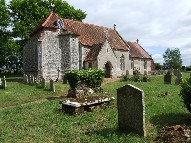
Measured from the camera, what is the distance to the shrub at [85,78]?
19.3 meters

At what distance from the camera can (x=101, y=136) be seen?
8.88 m

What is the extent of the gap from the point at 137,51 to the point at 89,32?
1433cm

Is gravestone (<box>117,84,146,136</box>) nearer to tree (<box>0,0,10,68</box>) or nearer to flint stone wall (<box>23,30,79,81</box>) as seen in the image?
flint stone wall (<box>23,30,79,81</box>)

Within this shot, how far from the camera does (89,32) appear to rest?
39188mm

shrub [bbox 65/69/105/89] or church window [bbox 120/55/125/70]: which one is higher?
church window [bbox 120/55/125/70]

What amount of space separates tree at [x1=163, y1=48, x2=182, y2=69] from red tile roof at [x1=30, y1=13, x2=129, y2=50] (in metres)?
52.5

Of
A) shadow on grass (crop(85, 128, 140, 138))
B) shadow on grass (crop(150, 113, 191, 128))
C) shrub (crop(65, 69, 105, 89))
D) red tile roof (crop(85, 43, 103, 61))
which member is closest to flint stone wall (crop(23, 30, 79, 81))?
red tile roof (crop(85, 43, 103, 61))

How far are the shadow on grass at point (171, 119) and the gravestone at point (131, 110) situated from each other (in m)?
1.30

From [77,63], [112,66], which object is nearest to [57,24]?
[77,63]

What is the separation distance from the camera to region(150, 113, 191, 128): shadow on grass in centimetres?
1030

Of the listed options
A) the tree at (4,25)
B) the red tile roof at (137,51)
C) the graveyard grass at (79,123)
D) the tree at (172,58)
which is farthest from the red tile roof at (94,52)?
the tree at (172,58)

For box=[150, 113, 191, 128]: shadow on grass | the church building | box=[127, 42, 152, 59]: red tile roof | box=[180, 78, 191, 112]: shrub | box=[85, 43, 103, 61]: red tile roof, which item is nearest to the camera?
box=[150, 113, 191, 128]: shadow on grass

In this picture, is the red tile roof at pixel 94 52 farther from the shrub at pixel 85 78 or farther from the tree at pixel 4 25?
the shrub at pixel 85 78

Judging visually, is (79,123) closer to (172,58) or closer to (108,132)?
(108,132)
